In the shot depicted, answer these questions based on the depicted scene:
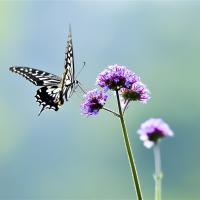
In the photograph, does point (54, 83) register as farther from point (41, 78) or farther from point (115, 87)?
point (115, 87)

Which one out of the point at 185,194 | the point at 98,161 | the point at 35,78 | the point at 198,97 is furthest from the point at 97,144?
the point at 35,78

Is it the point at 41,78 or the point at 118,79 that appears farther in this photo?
the point at 41,78

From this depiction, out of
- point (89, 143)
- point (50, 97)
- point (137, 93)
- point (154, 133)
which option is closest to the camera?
point (154, 133)

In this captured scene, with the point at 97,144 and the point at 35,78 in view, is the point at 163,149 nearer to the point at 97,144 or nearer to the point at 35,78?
the point at 97,144

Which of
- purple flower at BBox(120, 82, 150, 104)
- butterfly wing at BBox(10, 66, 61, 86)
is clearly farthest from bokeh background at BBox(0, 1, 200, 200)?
purple flower at BBox(120, 82, 150, 104)

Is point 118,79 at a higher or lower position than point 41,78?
lower

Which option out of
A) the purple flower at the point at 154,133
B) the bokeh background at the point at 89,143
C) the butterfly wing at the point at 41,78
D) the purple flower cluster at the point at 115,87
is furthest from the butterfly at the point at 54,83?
the bokeh background at the point at 89,143

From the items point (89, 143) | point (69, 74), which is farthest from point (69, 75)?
point (89, 143)

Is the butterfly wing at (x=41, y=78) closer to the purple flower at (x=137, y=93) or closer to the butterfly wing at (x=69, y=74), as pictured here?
the butterfly wing at (x=69, y=74)
